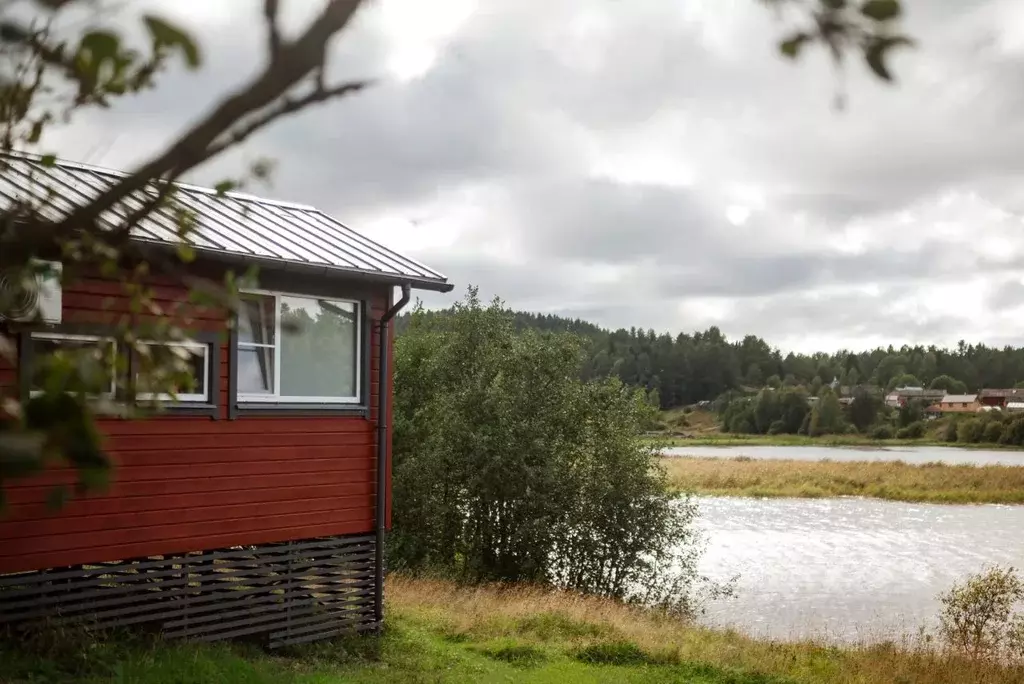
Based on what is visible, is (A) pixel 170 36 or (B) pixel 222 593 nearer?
(A) pixel 170 36

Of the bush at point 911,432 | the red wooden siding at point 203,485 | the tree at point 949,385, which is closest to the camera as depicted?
the red wooden siding at point 203,485

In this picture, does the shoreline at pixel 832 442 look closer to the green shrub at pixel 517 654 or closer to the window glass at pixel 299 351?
the green shrub at pixel 517 654

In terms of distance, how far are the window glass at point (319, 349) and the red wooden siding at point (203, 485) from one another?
27cm

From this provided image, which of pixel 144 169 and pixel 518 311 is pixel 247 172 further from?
pixel 518 311

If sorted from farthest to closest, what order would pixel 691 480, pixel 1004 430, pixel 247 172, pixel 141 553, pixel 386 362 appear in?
pixel 1004 430
pixel 691 480
pixel 386 362
pixel 141 553
pixel 247 172

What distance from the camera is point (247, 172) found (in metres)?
3.21

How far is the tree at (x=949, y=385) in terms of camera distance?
131 meters

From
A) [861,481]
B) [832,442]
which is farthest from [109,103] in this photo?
[832,442]

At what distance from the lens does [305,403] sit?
1117 cm

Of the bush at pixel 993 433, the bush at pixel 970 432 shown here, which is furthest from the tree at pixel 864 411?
the bush at pixel 993 433

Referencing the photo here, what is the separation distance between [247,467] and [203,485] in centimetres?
54

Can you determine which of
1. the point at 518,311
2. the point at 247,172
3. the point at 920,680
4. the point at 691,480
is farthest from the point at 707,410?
the point at 247,172

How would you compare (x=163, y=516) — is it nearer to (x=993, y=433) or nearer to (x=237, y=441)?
→ (x=237, y=441)

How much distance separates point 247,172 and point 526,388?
18.9 metres
